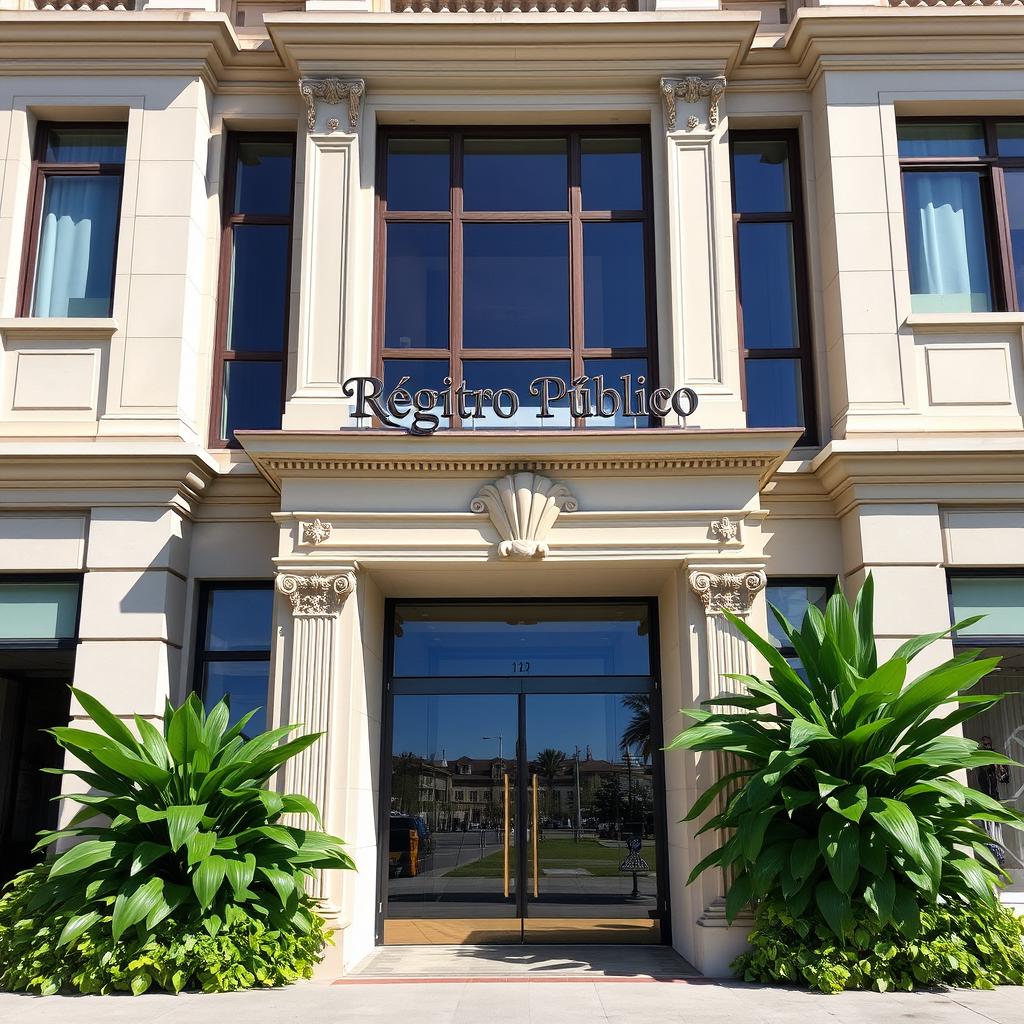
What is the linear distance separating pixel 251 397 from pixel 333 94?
11.2 feet

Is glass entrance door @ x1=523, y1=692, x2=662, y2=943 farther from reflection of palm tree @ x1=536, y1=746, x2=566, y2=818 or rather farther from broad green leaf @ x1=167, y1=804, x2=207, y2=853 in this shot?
broad green leaf @ x1=167, y1=804, x2=207, y2=853

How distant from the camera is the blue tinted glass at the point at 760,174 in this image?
1209 centimetres

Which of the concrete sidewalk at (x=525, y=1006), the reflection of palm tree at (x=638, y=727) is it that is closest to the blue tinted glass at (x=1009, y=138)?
the reflection of palm tree at (x=638, y=727)

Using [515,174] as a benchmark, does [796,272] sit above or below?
below

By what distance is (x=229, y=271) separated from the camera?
11875 millimetres

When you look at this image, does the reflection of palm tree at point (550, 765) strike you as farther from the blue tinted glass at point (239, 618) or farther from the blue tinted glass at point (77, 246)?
the blue tinted glass at point (77, 246)

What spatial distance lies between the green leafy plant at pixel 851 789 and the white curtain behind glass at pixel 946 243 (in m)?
4.00

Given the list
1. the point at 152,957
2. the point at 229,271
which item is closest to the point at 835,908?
the point at 152,957

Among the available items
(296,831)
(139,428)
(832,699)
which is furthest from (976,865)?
(139,428)

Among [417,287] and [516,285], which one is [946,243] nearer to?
[516,285]

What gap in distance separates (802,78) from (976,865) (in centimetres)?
842

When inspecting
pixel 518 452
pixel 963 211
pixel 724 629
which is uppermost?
pixel 963 211

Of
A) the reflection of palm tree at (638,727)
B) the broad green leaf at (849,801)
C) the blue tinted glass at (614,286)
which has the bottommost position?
the broad green leaf at (849,801)

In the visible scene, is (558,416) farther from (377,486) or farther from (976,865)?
(976,865)
